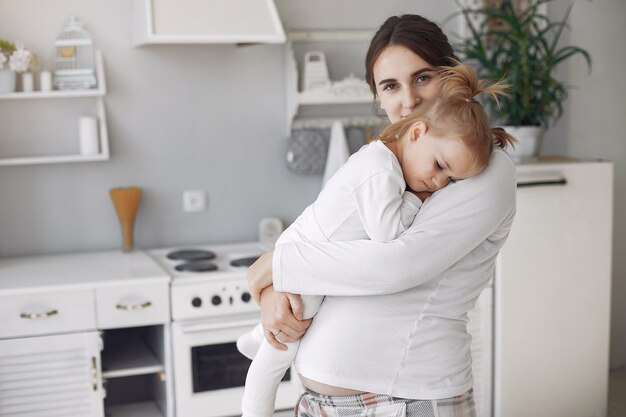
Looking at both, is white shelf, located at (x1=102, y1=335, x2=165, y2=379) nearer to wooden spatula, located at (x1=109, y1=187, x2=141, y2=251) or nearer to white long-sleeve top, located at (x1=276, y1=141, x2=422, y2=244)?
wooden spatula, located at (x1=109, y1=187, x2=141, y2=251)

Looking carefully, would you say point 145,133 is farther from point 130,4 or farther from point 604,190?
point 604,190

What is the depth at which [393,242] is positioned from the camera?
1.42m

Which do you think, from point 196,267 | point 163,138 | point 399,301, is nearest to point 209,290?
point 196,267

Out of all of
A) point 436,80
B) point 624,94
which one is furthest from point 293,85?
point 436,80

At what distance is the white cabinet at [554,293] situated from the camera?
344cm

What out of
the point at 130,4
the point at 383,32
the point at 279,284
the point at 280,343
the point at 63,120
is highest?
the point at 130,4

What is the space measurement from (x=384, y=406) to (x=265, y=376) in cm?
30

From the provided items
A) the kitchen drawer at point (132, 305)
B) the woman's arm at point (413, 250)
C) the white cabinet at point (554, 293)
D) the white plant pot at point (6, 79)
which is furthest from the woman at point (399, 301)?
the white plant pot at point (6, 79)

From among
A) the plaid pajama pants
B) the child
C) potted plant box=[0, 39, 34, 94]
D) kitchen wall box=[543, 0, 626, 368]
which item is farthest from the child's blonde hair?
kitchen wall box=[543, 0, 626, 368]

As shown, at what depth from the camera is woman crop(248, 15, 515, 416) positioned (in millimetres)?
1424

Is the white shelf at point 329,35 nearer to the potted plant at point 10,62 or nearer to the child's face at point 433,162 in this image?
the potted plant at point 10,62

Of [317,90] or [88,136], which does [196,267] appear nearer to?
[88,136]

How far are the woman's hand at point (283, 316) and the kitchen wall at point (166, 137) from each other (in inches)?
85.8

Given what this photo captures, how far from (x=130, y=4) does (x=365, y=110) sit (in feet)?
3.81
